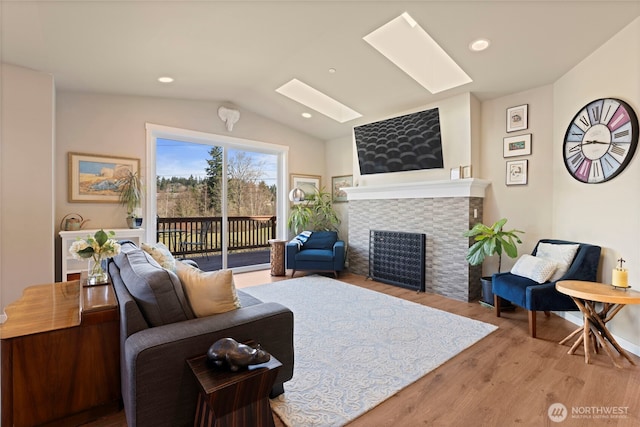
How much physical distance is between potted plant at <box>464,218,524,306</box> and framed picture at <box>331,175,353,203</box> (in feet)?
8.79

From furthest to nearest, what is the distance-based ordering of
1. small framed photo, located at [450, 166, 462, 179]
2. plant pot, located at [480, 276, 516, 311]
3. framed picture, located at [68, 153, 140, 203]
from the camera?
small framed photo, located at [450, 166, 462, 179] < framed picture, located at [68, 153, 140, 203] < plant pot, located at [480, 276, 516, 311]

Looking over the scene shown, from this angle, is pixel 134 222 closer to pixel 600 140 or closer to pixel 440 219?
pixel 440 219

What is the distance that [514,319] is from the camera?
3301 mm

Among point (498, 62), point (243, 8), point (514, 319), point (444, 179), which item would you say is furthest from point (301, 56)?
point (514, 319)

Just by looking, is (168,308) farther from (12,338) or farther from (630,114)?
(630,114)

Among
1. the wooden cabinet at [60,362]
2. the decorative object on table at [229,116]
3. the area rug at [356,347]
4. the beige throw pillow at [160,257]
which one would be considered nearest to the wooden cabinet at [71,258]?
the beige throw pillow at [160,257]

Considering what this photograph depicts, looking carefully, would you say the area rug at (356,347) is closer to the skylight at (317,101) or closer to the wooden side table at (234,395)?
the wooden side table at (234,395)

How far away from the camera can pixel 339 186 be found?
6.21m

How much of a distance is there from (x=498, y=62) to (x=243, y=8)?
270 centimetres

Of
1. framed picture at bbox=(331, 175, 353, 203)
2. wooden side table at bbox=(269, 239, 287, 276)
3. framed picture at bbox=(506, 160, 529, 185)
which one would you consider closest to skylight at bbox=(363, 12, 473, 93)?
framed picture at bbox=(506, 160, 529, 185)

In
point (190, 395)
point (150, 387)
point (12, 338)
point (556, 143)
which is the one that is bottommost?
point (190, 395)

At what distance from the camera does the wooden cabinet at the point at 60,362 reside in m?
1.50

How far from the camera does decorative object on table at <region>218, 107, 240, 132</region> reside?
501cm

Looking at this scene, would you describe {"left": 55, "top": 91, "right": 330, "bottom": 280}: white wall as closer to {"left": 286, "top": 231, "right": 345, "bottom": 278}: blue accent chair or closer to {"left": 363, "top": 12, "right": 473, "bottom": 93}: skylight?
{"left": 286, "top": 231, "right": 345, "bottom": 278}: blue accent chair
